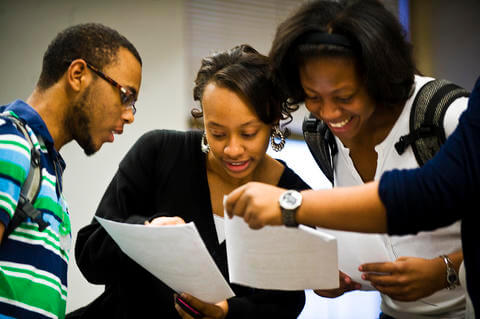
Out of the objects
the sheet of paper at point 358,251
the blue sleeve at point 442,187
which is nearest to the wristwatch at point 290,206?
the blue sleeve at point 442,187

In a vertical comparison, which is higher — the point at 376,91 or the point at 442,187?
the point at 376,91

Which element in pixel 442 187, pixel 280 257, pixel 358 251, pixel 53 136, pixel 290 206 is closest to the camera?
pixel 442 187

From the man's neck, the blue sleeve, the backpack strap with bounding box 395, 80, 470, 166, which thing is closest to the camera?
the blue sleeve

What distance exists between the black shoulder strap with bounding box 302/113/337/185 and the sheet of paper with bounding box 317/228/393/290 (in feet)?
1.05

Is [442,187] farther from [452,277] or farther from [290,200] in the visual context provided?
[452,277]

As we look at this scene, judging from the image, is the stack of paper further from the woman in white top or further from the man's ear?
the man's ear

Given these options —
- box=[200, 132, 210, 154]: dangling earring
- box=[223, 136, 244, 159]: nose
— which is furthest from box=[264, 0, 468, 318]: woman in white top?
box=[200, 132, 210, 154]: dangling earring

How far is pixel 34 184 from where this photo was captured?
1456mm

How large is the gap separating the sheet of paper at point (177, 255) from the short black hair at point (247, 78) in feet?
1.81

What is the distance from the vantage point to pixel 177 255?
1.40 meters

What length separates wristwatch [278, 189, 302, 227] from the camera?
1.08 meters

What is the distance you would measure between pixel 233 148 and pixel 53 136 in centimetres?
56

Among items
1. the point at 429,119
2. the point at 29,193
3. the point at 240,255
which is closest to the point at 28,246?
the point at 29,193

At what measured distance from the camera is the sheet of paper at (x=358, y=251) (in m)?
1.43
